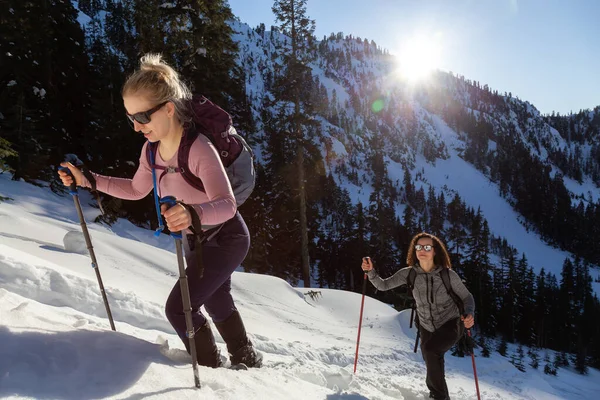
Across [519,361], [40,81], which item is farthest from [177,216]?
[519,361]

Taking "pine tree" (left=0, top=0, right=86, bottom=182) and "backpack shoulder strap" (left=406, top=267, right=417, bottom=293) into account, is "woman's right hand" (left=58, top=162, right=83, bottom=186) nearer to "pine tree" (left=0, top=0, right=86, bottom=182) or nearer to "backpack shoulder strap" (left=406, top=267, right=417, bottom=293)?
"backpack shoulder strap" (left=406, top=267, right=417, bottom=293)

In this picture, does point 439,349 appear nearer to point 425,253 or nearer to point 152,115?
point 425,253

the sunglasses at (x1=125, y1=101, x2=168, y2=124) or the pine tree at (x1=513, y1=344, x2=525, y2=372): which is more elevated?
the sunglasses at (x1=125, y1=101, x2=168, y2=124)

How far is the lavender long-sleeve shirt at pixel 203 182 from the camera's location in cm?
206

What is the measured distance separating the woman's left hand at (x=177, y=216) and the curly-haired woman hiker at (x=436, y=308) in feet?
12.9

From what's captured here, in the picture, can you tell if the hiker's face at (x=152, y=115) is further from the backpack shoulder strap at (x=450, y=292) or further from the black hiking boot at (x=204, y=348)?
Result: the backpack shoulder strap at (x=450, y=292)

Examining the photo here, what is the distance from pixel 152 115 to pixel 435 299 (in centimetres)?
413

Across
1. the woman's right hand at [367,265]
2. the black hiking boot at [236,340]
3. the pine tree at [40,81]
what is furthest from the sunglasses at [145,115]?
the pine tree at [40,81]

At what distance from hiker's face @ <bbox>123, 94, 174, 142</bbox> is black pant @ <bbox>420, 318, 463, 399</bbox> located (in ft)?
13.6

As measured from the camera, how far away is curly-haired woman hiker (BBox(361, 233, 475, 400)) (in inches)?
186

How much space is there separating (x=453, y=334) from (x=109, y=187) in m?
4.29

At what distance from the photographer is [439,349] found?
4.68 m

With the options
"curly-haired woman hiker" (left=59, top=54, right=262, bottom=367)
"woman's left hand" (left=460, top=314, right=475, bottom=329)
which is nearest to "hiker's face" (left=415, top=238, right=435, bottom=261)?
"woman's left hand" (left=460, top=314, right=475, bottom=329)

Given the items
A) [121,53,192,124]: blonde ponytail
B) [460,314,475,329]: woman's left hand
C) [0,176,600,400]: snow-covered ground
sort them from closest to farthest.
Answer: [0,176,600,400]: snow-covered ground, [121,53,192,124]: blonde ponytail, [460,314,475,329]: woman's left hand
